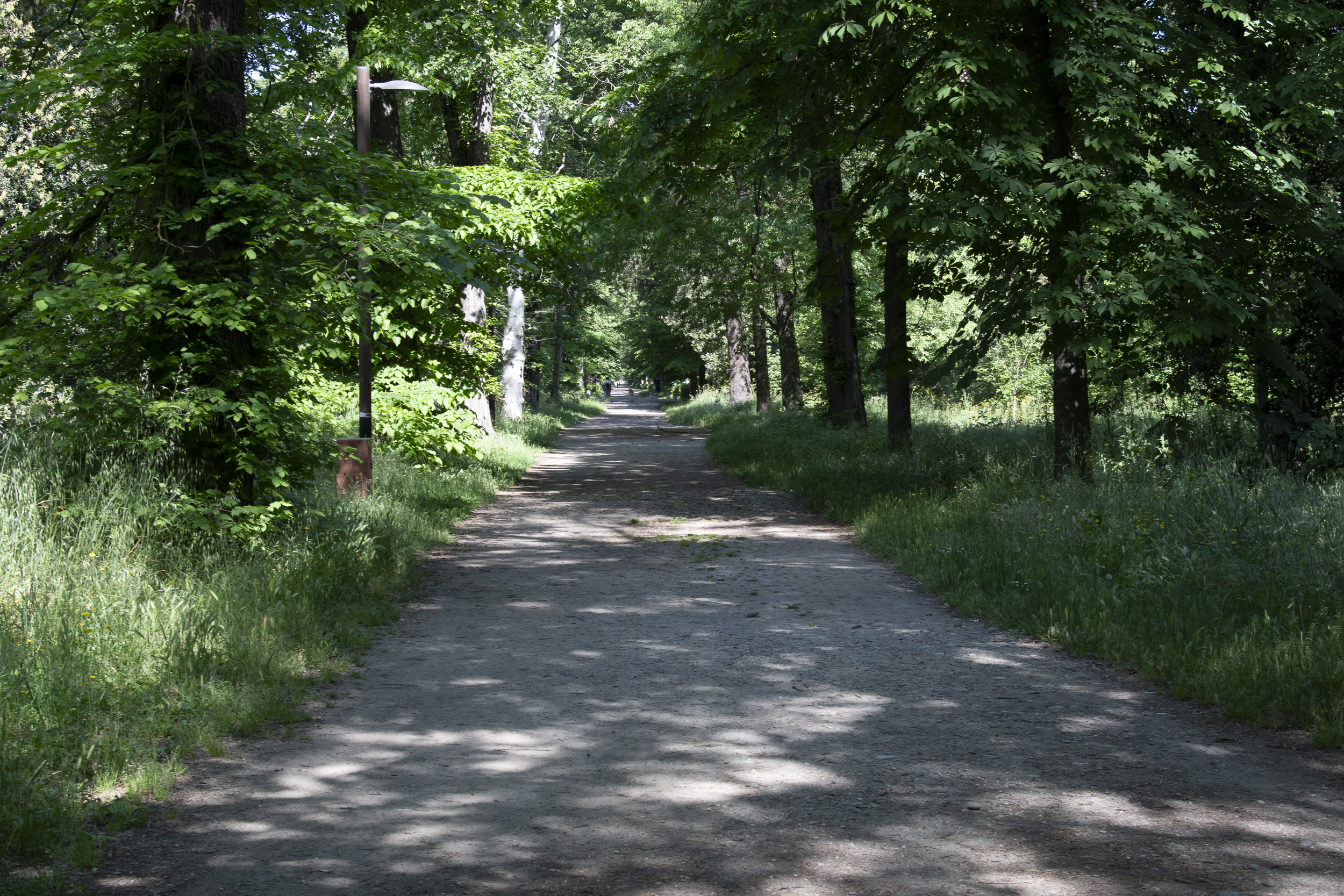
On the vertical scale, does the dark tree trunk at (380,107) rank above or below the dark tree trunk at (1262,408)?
above

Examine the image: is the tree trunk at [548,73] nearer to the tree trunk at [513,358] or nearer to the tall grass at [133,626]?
the tree trunk at [513,358]

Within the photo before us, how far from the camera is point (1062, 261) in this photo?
37.0 ft

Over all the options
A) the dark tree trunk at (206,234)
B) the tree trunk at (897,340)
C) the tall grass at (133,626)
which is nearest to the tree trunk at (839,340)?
the tree trunk at (897,340)

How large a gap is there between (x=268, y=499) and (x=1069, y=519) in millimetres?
7154

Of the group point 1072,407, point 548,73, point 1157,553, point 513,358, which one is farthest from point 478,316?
point 1157,553

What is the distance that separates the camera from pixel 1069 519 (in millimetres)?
9922

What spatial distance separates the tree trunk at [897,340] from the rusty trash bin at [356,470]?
668 cm

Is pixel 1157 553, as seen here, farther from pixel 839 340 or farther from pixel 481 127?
pixel 481 127

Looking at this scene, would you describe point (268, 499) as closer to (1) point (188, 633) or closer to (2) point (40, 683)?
(1) point (188, 633)

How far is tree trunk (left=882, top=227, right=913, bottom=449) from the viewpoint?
1416 cm

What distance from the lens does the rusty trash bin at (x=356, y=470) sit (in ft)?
40.8

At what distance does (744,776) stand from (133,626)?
3.78 m

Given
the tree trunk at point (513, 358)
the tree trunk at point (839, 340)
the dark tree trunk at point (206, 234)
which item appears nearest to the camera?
the dark tree trunk at point (206, 234)

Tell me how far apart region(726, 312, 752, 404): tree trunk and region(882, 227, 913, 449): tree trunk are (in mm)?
19909
